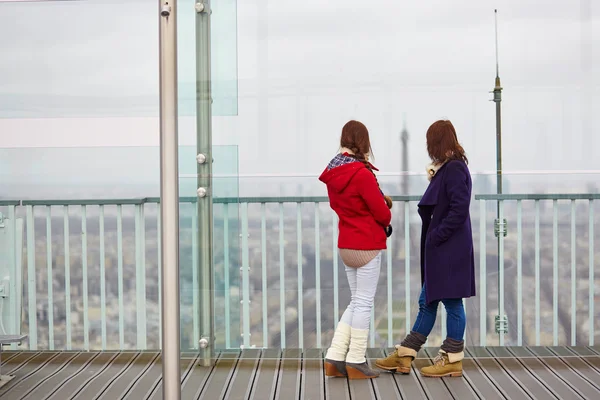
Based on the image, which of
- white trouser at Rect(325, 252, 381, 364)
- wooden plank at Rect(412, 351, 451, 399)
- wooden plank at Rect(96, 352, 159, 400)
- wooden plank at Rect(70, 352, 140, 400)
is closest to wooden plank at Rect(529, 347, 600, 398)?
wooden plank at Rect(412, 351, 451, 399)

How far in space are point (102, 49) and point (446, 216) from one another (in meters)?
1.90

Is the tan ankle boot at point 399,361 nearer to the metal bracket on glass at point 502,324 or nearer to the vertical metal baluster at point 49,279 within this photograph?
the metal bracket on glass at point 502,324

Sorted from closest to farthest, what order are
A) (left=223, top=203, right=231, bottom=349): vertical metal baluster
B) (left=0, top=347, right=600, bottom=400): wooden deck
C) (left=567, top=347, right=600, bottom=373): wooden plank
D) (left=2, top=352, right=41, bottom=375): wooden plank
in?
(left=223, top=203, right=231, bottom=349): vertical metal baluster → (left=0, top=347, right=600, bottom=400): wooden deck → (left=567, top=347, right=600, bottom=373): wooden plank → (left=2, top=352, right=41, bottom=375): wooden plank

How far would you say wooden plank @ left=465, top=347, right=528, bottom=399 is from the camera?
11.4ft

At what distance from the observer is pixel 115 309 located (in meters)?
4.57

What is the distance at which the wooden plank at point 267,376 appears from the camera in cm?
342

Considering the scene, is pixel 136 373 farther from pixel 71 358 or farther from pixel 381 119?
pixel 381 119

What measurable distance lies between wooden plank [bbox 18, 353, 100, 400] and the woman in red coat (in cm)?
123

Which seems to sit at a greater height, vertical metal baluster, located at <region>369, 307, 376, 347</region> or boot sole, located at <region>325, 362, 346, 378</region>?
vertical metal baluster, located at <region>369, 307, 376, 347</region>

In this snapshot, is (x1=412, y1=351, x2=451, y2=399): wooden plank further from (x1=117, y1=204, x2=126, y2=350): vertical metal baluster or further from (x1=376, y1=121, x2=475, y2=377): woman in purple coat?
(x1=117, y1=204, x2=126, y2=350): vertical metal baluster

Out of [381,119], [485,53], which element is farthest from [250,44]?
[485,53]

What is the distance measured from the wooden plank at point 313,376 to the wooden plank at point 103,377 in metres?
0.89

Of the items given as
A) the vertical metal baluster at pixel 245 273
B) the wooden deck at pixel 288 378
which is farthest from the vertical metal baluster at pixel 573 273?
the vertical metal baluster at pixel 245 273

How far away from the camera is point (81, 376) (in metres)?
3.91
